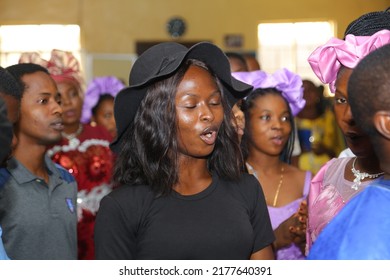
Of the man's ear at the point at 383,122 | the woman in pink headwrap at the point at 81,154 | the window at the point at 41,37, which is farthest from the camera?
the window at the point at 41,37

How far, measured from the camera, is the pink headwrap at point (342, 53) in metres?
2.38

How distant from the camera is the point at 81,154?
4.52m

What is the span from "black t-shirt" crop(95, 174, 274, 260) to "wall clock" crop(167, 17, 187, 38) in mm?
9669

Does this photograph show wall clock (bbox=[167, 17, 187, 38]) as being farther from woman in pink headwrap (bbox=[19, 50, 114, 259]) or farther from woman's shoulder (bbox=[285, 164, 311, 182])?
woman's shoulder (bbox=[285, 164, 311, 182])

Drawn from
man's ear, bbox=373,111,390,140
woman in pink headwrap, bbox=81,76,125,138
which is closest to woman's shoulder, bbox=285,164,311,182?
man's ear, bbox=373,111,390,140

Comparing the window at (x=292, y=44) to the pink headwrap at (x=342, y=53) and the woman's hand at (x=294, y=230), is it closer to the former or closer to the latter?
the woman's hand at (x=294, y=230)

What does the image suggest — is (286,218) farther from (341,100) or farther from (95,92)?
(95,92)

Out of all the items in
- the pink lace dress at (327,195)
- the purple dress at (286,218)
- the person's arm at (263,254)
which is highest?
the pink lace dress at (327,195)

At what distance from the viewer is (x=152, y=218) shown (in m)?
2.34

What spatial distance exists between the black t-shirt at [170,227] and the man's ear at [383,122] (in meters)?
0.89

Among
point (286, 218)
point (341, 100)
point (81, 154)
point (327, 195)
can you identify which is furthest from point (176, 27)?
point (341, 100)

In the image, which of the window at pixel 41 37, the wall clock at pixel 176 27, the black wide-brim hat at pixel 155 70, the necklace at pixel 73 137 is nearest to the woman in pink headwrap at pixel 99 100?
the necklace at pixel 73 137

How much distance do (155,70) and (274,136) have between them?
147 cm

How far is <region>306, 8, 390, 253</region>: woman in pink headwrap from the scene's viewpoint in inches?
94.8
